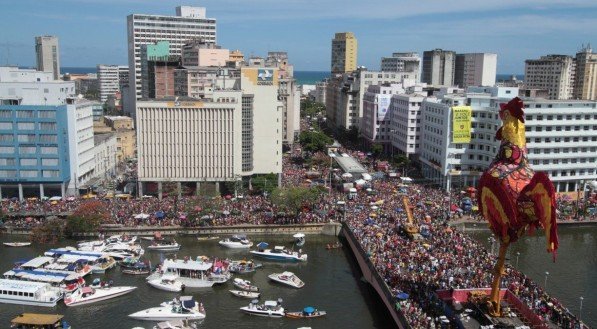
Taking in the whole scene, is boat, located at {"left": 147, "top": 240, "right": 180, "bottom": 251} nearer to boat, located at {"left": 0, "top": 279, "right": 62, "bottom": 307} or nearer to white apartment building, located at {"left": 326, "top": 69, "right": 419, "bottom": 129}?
boat, located at {"left": 0, "top": 279, "right": 62, "bottom": 307}

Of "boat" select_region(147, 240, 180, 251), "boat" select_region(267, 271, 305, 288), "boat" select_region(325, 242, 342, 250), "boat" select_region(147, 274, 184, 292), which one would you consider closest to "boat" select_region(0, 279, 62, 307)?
"boat" select_region(147, 274, 184, 292)

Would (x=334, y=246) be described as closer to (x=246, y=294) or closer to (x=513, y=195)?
(x=246, y=294)

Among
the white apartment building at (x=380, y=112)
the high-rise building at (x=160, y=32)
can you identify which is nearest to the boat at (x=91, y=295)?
the white apartment building at (x=380, y=112)

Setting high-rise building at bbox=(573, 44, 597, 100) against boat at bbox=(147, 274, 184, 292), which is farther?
high-rise building at bbox=(573, 44, 597, 100)

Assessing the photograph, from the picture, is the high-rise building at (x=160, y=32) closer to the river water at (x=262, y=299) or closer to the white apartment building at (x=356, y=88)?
the white apartment building at (x=356, y=88)

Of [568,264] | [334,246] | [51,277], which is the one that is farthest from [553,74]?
[51,277]

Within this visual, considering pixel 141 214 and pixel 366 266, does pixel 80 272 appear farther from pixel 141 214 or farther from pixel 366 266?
pixel 366 266

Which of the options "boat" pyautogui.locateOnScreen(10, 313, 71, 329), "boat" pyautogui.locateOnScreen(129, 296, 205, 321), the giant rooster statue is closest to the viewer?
the giant rooster statue

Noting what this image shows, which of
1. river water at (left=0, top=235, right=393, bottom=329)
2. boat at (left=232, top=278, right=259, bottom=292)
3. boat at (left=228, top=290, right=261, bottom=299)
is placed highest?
boat at (left=232, top=278, right=259, bottom=292)
